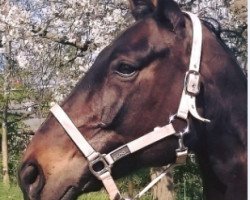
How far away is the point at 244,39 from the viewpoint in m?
7.72

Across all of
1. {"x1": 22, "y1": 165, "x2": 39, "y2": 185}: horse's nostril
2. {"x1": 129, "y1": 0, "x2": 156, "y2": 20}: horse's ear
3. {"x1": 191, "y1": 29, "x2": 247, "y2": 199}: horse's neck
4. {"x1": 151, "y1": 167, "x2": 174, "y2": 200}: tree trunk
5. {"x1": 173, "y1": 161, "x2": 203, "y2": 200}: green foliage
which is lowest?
{"x1": 173, "y1": 161, "x2": 203, "y2": 200}: green foliage

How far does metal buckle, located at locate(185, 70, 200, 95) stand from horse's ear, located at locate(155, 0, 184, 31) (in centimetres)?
25

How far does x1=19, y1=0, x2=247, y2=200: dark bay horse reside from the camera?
8.78 ft

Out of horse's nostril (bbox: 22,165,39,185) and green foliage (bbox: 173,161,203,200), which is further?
green foliage (bbox: 173,161,203,200)

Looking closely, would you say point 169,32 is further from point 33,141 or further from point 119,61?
point 33,141

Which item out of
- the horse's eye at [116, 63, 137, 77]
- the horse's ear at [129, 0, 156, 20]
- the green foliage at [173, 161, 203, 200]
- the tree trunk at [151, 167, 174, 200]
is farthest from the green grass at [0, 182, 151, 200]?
the horse's eye at [116, 63, 137, 77]

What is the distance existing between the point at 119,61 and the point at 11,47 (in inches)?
298

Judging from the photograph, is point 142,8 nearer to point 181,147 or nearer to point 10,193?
point 181,147

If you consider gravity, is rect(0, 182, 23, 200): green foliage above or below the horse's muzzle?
below

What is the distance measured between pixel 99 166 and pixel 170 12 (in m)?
0.79

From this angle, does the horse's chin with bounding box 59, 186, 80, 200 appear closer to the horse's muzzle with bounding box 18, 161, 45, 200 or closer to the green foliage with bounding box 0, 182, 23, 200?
the horse's muzzle with bounding box 18, 161, 45, 200

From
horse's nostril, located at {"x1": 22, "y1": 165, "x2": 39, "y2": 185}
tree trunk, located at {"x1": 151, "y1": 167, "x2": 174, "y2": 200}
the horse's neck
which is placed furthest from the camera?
tree trunk, located at {"x1": 151, "y1": 167, "x2": 174, "y2": 200}

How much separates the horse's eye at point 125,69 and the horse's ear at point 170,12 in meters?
0.29

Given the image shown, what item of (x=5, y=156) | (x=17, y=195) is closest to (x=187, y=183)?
(x=17, y=195)
